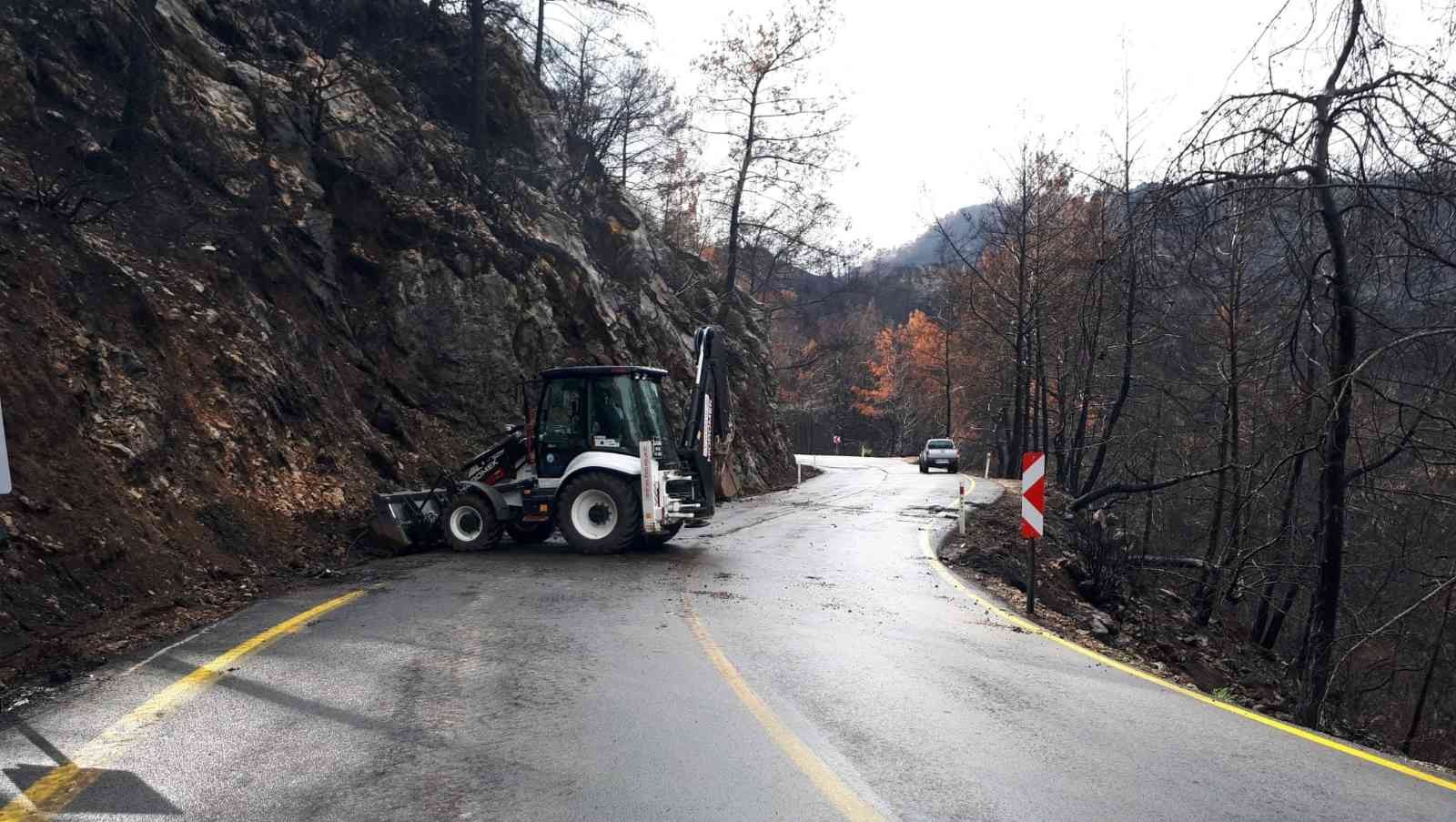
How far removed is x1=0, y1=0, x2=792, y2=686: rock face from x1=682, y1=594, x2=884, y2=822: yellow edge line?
4.92m

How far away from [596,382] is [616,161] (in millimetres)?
27629

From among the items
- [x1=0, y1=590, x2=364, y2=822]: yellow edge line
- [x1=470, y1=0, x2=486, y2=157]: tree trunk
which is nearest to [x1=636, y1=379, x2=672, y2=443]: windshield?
[x1=0, y1=590, x2=364, y2=822]: yellow edge line

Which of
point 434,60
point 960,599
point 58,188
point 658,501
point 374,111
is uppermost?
point 434,60

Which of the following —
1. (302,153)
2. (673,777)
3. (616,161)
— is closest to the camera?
(673,777)

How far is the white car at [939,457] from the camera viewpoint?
4138 centimetres

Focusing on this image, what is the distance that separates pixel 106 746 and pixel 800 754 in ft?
11.6

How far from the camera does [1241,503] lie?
33.7ft

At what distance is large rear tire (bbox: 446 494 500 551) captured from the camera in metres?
12.8

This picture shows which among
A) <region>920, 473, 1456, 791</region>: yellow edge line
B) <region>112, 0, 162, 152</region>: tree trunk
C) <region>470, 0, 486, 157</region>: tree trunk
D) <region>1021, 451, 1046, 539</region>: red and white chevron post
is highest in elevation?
<region>470, 0, 486, 157</region>: tree trunk

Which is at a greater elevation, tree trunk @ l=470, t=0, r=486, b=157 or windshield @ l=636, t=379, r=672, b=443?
tree trunk @ l=470, t=0, r=486, b=157

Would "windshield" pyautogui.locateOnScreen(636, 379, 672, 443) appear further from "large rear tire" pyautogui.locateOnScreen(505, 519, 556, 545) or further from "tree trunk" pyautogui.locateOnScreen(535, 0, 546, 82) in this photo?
"tree trunk" pyautogui.locateOnScreen(535, 0, 546, 82)

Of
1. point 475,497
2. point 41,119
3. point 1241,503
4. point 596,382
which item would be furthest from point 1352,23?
point 41,119

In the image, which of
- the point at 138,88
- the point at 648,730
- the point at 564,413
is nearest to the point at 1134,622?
the point at 564,413

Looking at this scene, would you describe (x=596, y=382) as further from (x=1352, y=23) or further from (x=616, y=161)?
(x=616, y=161)
